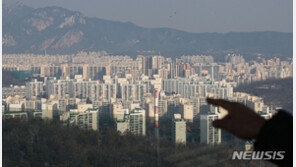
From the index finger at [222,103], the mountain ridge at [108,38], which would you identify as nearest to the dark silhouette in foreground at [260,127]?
the index finger at [222,103]

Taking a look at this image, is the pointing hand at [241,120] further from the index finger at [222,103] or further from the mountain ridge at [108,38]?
the mountain ridge at [108,38]

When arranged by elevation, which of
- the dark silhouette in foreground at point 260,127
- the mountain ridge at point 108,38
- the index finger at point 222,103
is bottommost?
the dark silhouette in foreground at point 260,127

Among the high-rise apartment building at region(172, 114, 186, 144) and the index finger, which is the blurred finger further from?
the high-rise apartment building at region(172, 114, 186, 144)

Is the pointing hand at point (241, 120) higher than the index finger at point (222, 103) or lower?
lower

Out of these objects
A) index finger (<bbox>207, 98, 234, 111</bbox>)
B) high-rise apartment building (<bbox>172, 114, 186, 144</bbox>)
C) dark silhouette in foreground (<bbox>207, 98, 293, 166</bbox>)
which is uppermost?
index finger (<bbox>207, 98, 234, 111</bbox>)

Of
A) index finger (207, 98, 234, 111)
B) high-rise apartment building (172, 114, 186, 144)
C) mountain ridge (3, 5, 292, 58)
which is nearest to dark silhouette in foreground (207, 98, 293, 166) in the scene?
Answer: index finger (207, 98, 234, 111)

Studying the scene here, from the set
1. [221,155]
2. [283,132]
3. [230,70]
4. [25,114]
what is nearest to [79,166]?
[221,155]

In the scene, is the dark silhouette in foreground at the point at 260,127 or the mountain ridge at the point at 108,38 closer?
the dark silhouette in foreground at the point at 260,127

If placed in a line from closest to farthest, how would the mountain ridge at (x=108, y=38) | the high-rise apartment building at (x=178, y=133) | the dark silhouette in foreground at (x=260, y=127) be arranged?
the dark silhouette in foreground at (x=260, y=127), the high-rise apartment building at (x=178, y=133), the mountain ridge at (x=108, y=38)
